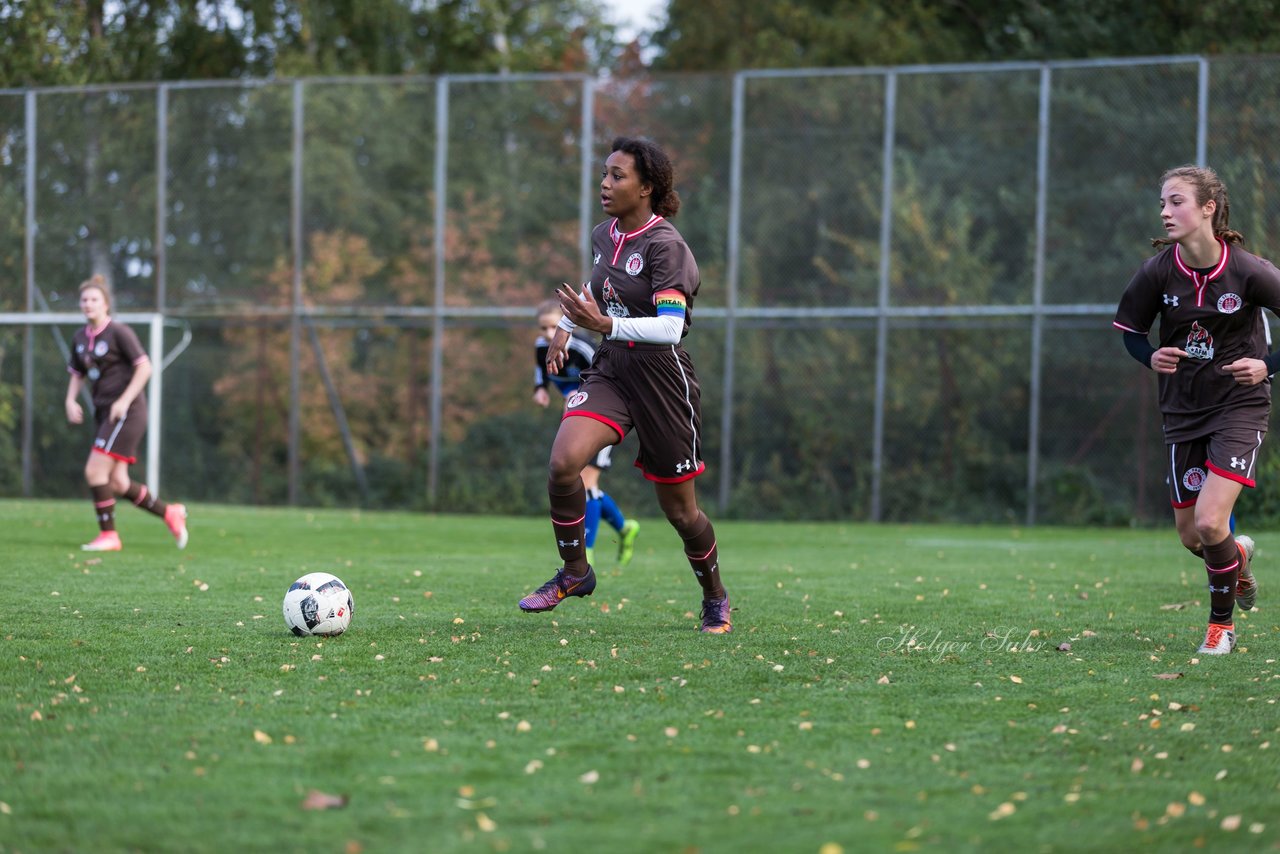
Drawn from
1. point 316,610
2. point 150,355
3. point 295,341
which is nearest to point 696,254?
point 295,341

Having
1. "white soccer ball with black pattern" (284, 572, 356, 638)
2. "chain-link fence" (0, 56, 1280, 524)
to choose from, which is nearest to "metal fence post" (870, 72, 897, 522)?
"chain-link fence" (0, 56, 1280, 524)

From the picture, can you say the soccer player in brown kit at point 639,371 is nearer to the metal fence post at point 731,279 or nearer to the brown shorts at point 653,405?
the brown shorts at point 653,405

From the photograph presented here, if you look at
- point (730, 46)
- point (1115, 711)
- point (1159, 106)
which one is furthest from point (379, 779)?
point (730, 46)

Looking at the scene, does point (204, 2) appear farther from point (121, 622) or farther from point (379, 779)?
point (379, 779)

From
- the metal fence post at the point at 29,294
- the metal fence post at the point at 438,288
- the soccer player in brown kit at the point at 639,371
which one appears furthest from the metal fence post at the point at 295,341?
the soccer player in brown kit at the point at 639,371

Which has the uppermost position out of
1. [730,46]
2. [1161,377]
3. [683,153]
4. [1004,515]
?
[730,46]

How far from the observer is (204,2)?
29.7 m

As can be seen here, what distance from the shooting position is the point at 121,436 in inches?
449

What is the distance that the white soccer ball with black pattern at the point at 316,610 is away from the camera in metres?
6.46

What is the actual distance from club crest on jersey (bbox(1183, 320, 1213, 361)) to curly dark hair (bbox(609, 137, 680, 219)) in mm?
2313

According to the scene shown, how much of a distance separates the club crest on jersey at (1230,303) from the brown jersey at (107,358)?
794cm

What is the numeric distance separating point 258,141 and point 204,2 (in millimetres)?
9168

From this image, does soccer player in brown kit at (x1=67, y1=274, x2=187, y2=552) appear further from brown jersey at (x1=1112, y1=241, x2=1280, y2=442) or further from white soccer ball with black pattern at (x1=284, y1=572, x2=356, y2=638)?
brown jersey at (x1=1112, y1=241, x2=1280, y2=442)

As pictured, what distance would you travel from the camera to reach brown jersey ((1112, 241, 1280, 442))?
6.50m
